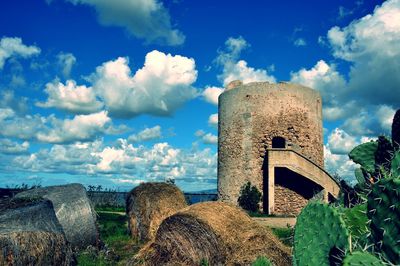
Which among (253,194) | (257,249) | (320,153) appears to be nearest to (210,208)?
(257,249)

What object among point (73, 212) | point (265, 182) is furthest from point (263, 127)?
point (73, 212)

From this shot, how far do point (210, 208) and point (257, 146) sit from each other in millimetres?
14772

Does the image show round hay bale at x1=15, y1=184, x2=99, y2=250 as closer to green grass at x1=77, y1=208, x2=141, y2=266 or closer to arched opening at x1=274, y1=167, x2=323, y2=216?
green grass at x1=77, y1=208, x2=141, y2=266

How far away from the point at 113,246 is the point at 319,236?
711 centimetres

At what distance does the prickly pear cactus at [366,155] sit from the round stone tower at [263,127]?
673 inches

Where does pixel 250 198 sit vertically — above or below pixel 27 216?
above

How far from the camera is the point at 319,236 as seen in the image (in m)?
2.80

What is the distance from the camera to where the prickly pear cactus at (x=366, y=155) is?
3992 millimetres

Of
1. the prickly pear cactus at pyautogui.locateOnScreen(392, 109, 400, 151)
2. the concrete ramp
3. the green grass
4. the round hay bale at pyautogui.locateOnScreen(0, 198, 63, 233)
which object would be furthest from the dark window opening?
the prickly pear cactus at pyautogui.locateOnScreen(392, 109, 400, 151)

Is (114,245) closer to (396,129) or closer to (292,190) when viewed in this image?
(396,129)

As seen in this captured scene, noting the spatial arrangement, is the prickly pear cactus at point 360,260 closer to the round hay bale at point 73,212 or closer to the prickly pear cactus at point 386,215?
the prickly pear cactus at point 386,215

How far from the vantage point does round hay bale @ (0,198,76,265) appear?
5309 millimetres

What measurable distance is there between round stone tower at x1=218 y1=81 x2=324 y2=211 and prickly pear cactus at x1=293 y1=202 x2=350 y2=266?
18.3m

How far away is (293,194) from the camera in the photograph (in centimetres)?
2127
